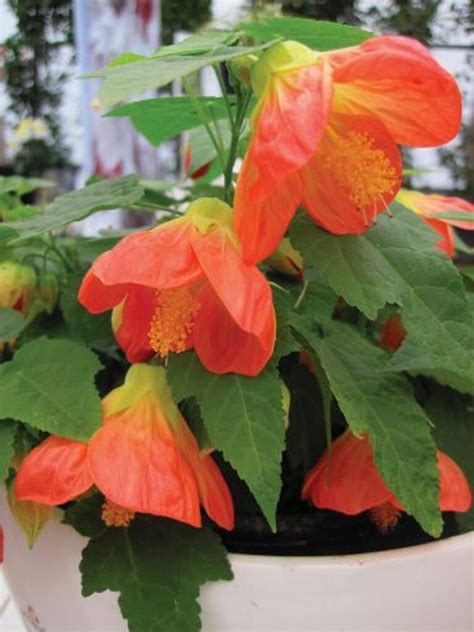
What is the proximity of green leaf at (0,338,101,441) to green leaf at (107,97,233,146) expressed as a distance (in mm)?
93

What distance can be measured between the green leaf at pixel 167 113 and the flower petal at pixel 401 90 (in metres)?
0.09

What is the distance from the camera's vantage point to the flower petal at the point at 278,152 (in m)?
0.19

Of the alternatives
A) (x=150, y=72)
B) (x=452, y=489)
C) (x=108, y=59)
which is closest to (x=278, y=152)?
(x=150, y=72)

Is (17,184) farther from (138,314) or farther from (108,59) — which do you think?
(108,59)

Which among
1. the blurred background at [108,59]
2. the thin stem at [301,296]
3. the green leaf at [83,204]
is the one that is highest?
the green leaf at [83,204]

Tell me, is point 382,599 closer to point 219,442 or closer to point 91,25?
point 219,442

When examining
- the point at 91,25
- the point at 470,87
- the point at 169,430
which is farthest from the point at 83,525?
the point at 470,87

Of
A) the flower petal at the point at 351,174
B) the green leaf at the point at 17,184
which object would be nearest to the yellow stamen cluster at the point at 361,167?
the flower petal at the point at 351,174

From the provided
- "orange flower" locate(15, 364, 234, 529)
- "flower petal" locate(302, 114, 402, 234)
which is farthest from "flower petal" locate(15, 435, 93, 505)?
"flower petal" locate(302, 114, 402, 234)

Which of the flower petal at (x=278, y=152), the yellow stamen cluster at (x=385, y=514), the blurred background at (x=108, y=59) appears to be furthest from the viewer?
the blurred background at (x=108, y=59)

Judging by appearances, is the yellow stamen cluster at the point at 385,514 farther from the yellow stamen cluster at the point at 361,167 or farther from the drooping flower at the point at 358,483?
the yellow stamen cluster at the point at 361,167

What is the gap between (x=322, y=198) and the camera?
0.79 ft

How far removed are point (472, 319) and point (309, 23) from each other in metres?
0.10

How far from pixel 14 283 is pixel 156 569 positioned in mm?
147
